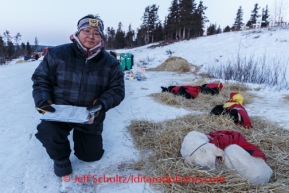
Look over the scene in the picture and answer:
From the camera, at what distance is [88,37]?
1.75 m

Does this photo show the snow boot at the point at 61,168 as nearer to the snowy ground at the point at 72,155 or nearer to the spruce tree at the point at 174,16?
the snowy ground at the point at 72,155

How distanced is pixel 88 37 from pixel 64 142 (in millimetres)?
910

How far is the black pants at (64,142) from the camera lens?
1602mm

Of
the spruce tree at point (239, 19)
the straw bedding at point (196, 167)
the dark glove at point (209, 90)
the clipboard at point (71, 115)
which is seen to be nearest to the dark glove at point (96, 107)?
the clipboard at point (71, 115)

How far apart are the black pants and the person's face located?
0.72 meters

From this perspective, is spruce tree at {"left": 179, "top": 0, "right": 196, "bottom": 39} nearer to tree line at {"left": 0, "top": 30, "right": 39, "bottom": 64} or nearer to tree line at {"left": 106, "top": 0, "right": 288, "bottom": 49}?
tree line at {"left": 106, "top": 0, "right": 288, "bottom": 49}

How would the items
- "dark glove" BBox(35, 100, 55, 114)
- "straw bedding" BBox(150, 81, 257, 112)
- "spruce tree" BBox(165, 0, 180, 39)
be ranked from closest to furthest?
"dark glove" BBox(35, 100, 55, 114) < "straw bedding" BBox(150, 81, 257, 112) < "spruce tree" BBox(165, 0, 180, 39)

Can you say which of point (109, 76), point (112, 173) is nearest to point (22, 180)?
point (112, 173)

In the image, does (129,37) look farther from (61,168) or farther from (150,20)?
(61,168)

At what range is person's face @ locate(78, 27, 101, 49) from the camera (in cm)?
175

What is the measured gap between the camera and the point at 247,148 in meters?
1.66

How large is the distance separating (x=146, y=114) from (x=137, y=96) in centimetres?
123

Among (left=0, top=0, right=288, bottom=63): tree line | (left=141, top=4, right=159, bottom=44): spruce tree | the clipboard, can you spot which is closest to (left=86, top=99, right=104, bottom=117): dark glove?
the clipboard

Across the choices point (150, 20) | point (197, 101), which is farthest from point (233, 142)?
point (150, 20)
